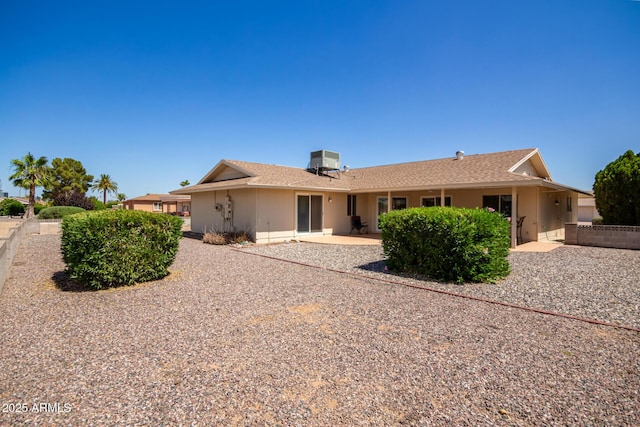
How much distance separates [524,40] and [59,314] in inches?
586

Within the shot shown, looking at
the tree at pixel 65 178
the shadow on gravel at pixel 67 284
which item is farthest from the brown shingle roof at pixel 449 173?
the tree at pixel 65 178

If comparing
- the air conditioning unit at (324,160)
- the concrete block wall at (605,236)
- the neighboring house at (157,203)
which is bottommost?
the concrete block wall at (605,236)

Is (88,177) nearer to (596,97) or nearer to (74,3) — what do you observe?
(74,3)

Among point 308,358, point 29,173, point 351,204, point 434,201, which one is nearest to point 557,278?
point 308,358

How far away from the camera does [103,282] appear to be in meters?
6.76

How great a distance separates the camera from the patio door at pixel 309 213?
52.8 ft

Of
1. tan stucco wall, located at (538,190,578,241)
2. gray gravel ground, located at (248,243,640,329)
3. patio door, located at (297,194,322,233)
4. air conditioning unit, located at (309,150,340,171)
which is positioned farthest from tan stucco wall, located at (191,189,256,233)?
tan stucco wall, located at (538,190,578,241)

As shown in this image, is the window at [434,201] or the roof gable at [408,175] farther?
the window at [434,201]

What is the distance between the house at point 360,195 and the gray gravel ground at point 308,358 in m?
7.93

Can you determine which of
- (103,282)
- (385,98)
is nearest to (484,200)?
(385,98)

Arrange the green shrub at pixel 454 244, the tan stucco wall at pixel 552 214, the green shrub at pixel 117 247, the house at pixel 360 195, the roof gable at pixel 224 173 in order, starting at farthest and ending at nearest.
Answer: the roof gable at pixel 224 173 < the tan stucco wall at pixel 552 214 < the house at pixel 360 195 < the green shrub at pixel 454 244 < the green shrub at pixel 117 247

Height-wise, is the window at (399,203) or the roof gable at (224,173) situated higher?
the roof gable at (224,173)

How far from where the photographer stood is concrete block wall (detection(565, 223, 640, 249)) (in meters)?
12.8

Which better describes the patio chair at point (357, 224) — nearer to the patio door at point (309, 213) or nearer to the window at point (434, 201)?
the patio door at point (309, 213)
